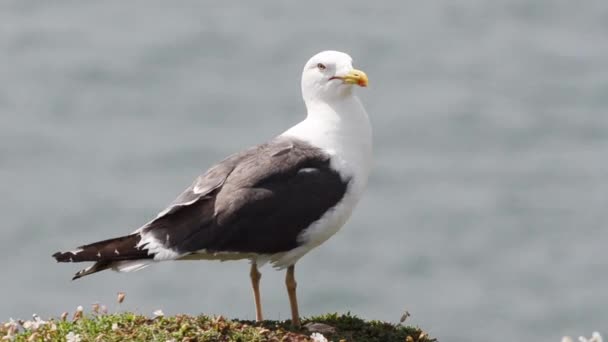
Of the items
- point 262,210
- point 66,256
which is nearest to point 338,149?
point 262,210

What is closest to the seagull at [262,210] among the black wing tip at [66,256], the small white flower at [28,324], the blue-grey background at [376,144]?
the black wing tip at [66,256]

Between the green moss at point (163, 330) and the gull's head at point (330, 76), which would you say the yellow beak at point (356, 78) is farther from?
the green moss at point (163, 330)

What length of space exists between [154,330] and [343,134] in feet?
8.65

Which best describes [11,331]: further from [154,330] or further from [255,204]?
[255,204]

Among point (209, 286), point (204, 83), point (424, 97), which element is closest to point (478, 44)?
point (424, 97)

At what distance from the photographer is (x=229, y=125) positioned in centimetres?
4462

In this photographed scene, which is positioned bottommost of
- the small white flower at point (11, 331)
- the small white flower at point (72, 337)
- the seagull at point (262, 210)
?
the small white flower at point (72, 337)

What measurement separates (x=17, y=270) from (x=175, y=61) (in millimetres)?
13073

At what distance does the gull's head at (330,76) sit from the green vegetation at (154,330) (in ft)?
7.28

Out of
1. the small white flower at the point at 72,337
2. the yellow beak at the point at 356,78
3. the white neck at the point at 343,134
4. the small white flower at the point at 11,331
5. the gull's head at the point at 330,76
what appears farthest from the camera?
the gull's head at the point at 330,76

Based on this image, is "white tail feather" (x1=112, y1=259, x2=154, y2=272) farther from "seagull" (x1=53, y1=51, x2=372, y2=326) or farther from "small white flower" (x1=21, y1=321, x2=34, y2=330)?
"small white flower" (x1=21, y1=321, x2=34, y2=330)

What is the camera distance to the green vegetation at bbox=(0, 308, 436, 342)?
38.7 ft

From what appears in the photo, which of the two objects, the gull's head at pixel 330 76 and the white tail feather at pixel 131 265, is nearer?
the white tail feather at pixel 131 265

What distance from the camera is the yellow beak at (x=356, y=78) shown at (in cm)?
1344
